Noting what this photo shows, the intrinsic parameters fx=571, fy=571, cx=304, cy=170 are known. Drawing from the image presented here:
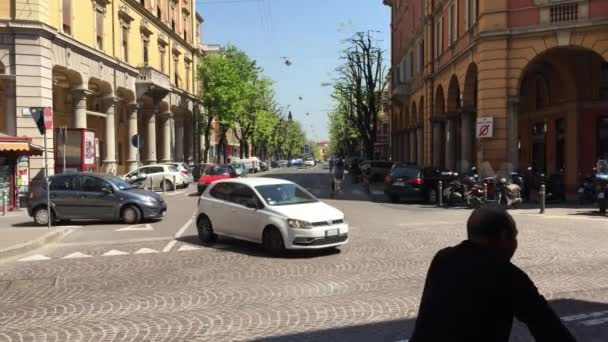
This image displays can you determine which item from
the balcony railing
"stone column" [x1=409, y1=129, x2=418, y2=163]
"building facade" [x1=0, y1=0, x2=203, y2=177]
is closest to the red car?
"building facade" [x1=0, y1=0, x2=203, y2=177]

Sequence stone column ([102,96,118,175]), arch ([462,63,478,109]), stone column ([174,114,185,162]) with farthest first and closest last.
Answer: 1. stone column ([174,114,185,162])
2. stone column ([102,96,118,175])
3. arch ([462,63,478,109])

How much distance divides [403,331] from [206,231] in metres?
7.54

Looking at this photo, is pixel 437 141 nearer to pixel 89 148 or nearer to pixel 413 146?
pixel 413 146

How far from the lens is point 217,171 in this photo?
99.2ft

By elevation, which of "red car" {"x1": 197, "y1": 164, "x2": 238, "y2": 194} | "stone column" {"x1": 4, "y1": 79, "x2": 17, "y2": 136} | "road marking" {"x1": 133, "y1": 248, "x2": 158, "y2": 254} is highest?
"stone column" {"x1": 4, "y1": 79, "x2": 17, "y2": 136}

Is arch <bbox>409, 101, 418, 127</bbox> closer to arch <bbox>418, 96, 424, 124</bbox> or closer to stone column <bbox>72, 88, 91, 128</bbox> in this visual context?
arch <bbox>418, 96, 424, 124</bbox>

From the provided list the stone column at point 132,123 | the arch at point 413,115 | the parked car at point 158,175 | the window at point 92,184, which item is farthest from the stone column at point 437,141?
the window at point 92,184

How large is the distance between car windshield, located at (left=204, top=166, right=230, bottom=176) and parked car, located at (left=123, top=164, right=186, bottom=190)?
333 cm

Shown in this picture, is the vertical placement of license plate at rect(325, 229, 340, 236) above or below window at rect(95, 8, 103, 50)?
below

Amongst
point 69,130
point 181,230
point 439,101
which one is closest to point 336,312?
point 181,230

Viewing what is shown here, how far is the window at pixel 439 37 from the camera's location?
34.0 m

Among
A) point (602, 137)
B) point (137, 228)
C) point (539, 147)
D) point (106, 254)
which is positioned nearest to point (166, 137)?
point (539, 147)

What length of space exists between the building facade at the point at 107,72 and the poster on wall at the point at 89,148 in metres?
1.56

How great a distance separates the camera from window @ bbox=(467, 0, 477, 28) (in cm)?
2568
